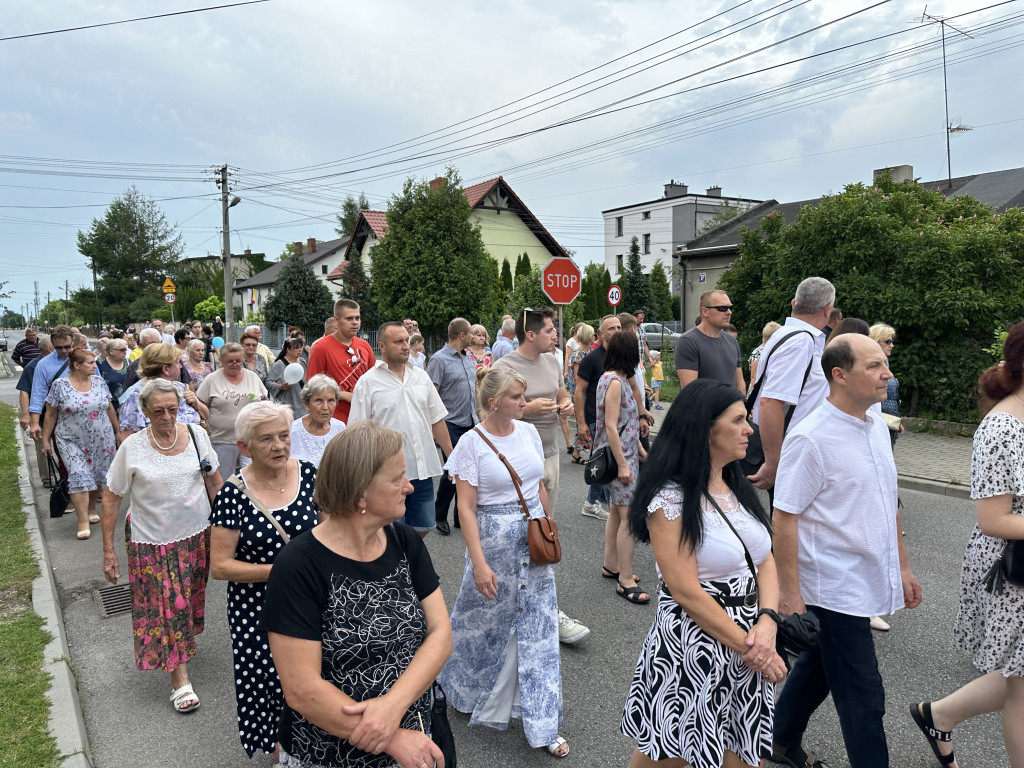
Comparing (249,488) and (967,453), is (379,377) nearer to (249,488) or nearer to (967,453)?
(249,488)

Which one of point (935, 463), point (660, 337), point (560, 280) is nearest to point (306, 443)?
point (935, 463)

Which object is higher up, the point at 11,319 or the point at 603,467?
the point at 11,319

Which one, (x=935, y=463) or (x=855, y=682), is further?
(x=935, y=463)

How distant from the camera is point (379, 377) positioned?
16.4ft

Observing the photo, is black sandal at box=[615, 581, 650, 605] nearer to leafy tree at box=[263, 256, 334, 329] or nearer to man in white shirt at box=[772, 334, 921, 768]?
man in white shirt at box=[772, 334, 921, 768]

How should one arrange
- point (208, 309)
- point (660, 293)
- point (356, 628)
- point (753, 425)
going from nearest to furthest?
point (356, 628)
point (753, 425)
point (208, 309)
point (660, 293)

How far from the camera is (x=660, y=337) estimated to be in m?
35.3

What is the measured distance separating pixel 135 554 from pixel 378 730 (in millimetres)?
2678

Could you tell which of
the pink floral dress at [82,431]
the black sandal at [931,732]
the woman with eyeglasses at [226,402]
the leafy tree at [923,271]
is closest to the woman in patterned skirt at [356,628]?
the black sandal at [931,732]

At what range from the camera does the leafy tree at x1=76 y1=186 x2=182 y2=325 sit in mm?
64812

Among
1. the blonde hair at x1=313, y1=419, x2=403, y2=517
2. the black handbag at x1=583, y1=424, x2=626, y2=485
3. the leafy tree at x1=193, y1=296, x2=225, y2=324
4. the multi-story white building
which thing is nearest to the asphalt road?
the black handbag at x1=583, y1=424, x2=626, y2=485

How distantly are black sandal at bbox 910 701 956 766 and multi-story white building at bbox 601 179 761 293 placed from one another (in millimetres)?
59599

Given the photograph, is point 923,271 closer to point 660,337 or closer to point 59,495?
point 59,495

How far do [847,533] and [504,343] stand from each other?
27.2ft
